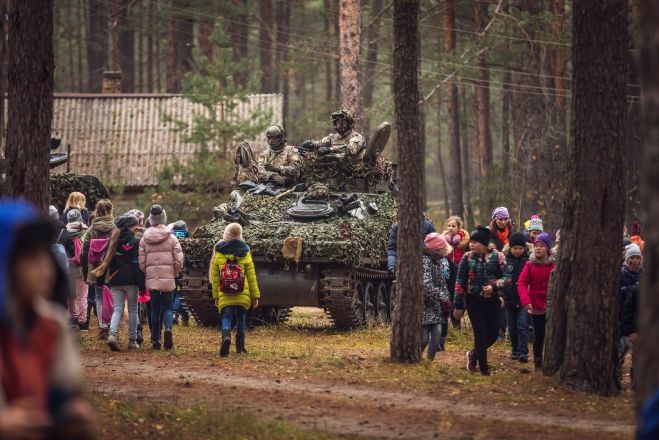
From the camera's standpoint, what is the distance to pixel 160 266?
1620cm

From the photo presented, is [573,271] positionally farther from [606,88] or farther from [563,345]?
[606,88]

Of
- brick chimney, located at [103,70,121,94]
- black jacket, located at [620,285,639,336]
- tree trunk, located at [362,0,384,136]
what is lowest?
black jacket, located at [620,285,639,336]

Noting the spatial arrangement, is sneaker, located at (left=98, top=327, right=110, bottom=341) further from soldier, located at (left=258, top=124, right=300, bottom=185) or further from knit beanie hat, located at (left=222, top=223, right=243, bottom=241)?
soldier, located at (left=258, top=124, right=300, bottom=185)

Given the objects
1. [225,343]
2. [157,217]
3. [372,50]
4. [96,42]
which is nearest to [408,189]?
[225,343]

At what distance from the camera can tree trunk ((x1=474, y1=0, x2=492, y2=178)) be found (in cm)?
4059

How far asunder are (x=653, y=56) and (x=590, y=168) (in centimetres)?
627

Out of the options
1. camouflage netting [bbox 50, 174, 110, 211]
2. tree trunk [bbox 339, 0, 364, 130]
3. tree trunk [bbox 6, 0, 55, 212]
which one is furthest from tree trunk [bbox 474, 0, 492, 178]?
tree trunk [bbox 6, 0, 55, 212]

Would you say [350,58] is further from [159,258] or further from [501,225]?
[159,258]

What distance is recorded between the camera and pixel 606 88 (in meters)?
12.6

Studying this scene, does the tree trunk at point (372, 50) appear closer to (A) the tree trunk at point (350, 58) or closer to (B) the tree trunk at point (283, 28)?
(B) the tree trunk at point (283, 28)

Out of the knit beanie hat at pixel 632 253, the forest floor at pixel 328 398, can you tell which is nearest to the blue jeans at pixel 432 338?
the forest floor at pixel 328 398

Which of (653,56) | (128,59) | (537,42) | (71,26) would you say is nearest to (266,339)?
(653,56)

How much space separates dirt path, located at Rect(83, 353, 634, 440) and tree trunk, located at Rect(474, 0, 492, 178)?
2714 cm

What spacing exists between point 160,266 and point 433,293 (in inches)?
130
